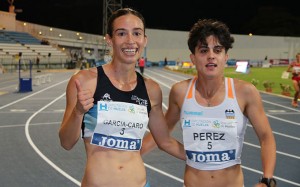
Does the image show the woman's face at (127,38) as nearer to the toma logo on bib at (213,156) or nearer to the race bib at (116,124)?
the race bib at (116,124)

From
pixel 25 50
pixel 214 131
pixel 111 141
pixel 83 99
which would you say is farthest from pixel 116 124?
pixel 25 50

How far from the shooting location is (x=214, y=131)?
277 cm

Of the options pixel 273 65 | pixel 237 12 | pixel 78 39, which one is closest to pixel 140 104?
pixel 273 65

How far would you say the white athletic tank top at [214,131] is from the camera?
2.75 m

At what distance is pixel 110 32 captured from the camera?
2771 millimetres

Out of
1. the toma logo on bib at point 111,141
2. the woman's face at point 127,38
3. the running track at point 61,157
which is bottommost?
the running track at point 61,157

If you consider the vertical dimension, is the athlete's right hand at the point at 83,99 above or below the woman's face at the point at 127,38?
below

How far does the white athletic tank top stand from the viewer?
275 centimetres

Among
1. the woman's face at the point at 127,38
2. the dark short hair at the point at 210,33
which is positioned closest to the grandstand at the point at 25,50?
the woman's face at the point at 127,38

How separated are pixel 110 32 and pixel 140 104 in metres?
0.56

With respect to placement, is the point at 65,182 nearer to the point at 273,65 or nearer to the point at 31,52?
the point at 31,52

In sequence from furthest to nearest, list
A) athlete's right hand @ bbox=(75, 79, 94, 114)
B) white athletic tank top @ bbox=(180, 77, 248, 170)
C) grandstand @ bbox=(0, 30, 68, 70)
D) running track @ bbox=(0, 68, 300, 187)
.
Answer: grandstand @ bbox=(0, 30, 68, 70) < running track @ bbox=(0, 68, 300, 187) < white athletic tank top @ bbox=(180, 77, 248, 170) < athlete's right hand @ bbox=(75, 79, 94, 114)

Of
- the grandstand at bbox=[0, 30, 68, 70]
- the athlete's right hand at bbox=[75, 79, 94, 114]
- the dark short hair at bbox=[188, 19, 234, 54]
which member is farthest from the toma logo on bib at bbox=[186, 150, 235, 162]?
the grandstand at bbox=[0, 30, 68, 70]

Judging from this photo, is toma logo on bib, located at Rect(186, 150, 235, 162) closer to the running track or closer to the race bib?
the race bib
